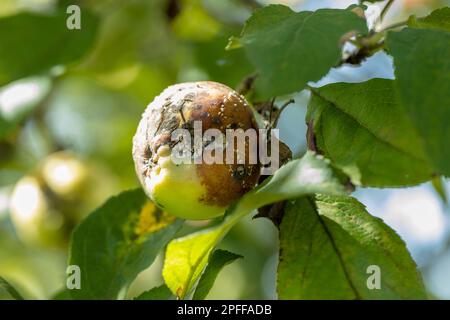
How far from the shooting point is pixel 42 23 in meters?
1.86

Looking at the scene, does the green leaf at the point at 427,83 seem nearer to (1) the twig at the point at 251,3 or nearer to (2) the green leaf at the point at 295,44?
(2) the green leaf at the point at 295,44

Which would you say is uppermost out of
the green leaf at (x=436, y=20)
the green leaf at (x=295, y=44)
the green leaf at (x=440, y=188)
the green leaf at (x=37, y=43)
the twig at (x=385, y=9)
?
the green leaf at (x=37, y=43)

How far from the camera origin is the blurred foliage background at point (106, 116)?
6.00ft

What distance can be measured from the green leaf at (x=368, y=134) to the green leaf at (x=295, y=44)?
0.13m

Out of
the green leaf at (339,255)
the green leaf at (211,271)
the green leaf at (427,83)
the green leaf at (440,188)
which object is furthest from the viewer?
the green leaf at (440,188)

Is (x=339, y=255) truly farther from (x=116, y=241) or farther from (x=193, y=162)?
(x=116, y=241)

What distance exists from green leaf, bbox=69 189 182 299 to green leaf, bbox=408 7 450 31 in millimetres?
527

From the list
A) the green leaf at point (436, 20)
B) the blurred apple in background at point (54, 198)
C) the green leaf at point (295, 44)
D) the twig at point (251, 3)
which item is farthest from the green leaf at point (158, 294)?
the blurred apple in background at point (54, 198)

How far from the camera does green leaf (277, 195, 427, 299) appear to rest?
99 cm

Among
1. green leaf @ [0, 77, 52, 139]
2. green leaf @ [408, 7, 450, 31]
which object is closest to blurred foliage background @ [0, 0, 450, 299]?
green leaf @ [0, 77, 52, 139]

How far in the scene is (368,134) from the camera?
99cm

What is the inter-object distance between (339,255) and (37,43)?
1093 mm

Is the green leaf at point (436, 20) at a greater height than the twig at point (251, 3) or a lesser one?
lesser
